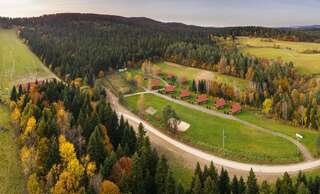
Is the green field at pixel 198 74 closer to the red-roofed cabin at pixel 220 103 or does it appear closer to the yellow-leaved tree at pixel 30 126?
the red-roofed cabin at pixel 220 103

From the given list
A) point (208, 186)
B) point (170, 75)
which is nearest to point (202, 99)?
point (170, 75)

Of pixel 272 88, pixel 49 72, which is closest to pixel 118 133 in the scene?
pixel 272 88

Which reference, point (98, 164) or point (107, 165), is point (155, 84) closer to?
point (98, 164)

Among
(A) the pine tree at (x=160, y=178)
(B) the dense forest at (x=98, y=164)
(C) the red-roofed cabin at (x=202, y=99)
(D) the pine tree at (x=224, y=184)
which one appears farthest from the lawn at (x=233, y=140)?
(A) the pine tree at (x=160, y=178)

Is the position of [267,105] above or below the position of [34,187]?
above

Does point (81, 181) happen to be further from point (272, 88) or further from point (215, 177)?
point (272, 88)

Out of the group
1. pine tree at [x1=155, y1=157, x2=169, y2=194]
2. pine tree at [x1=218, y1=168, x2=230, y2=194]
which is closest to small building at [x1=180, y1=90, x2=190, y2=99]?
pine tree at [x1=155, y1=157, x2=169, y2=194]

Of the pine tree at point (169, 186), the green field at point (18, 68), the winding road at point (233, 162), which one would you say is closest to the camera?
the pine tree at point (169, 186)
